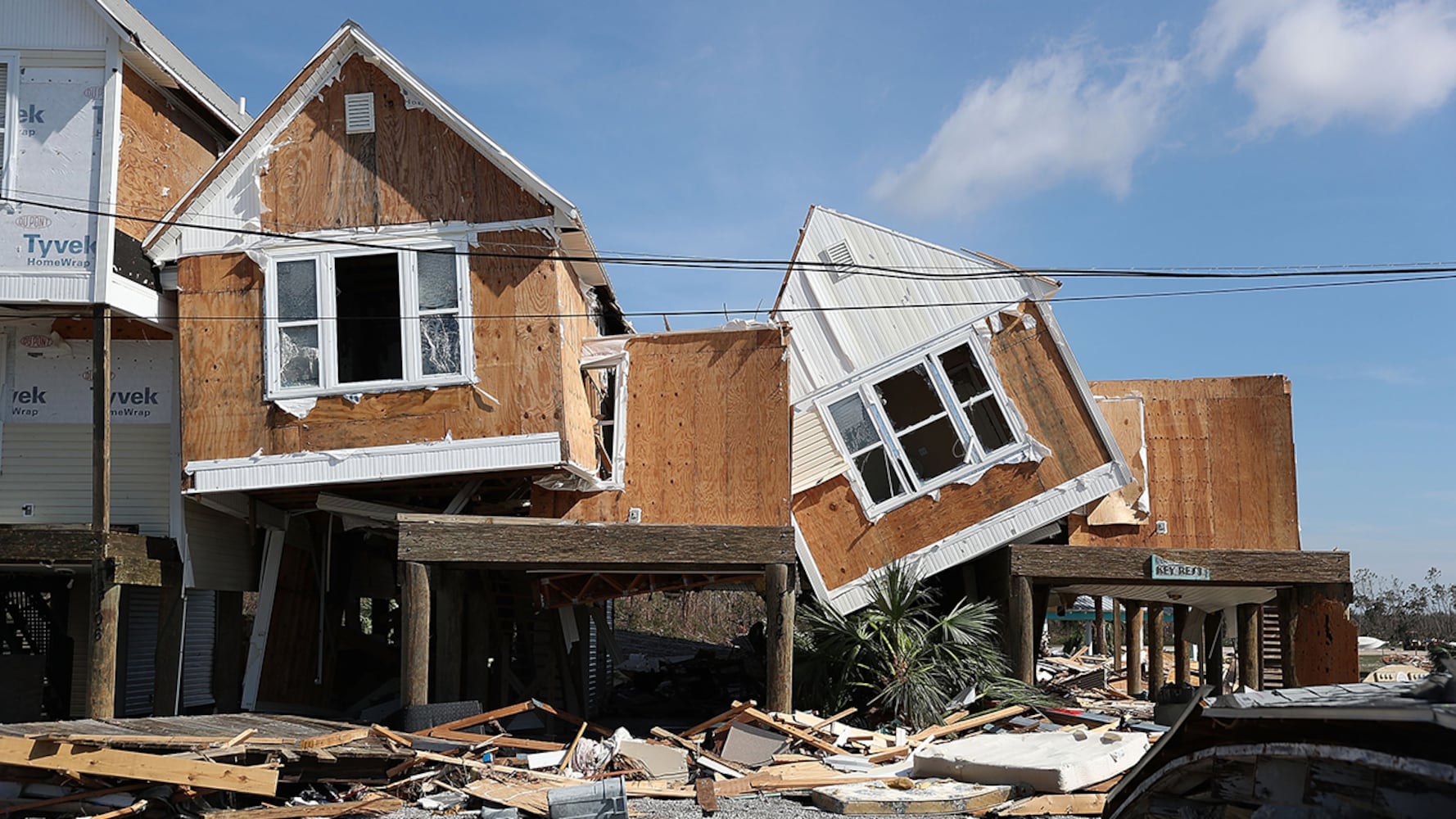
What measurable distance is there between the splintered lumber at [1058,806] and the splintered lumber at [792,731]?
2.88m

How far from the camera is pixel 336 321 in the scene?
14.2 m

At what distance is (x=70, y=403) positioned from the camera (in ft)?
50.1

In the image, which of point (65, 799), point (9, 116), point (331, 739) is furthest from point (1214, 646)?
point (9, 116)

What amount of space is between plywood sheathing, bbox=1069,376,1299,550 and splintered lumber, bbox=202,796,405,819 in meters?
9.79

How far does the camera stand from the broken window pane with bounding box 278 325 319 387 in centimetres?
1417

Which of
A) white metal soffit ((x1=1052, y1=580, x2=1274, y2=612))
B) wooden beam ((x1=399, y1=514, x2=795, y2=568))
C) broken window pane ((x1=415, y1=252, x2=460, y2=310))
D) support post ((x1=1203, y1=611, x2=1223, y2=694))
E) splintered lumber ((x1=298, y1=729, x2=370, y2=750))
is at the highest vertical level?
broken window pane ((x1=415, y1=252, x2=460, y2=310))

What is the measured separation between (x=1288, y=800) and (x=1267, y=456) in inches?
519

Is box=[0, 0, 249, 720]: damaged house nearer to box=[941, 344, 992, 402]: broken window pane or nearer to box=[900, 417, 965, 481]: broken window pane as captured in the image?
box=[941, 344, 992, 402]: broken window pane

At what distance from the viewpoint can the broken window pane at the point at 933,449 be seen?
19141 millimetres

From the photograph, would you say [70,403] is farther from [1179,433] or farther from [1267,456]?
[1267,456]

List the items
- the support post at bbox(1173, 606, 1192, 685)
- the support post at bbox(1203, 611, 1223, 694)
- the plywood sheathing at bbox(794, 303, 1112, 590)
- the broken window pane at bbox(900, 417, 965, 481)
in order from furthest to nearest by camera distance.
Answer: the support post at bbox(1173, 606, 1192, 685)
the support post at bbox(1203, 611, 1223, 694)
the broken window pane at bbox(900, 417, 965, 481)
the plywood sheathing at bbox(794, 303, 1112, 590)

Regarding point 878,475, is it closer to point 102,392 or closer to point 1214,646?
point 102,392

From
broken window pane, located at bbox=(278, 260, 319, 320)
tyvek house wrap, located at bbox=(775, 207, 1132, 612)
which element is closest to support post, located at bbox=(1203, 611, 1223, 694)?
tyvek house wrap, located at bbox=(775, 207, 1132, 612)

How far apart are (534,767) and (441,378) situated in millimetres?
4617
